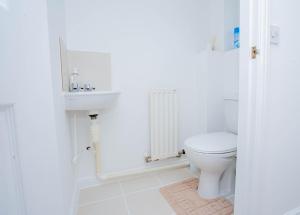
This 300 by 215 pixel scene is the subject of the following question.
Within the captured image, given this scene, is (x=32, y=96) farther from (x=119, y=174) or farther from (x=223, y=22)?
(x=223, y=22)

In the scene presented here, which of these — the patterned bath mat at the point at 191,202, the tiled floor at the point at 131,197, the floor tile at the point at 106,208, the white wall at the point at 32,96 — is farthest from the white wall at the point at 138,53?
the white wall at the point at 32,96

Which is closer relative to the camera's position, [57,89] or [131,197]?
[57,89]

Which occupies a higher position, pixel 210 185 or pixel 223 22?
pixel 223 22

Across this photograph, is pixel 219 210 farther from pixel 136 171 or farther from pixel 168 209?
pixel 136 171

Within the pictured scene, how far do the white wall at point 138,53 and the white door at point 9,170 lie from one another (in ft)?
2.41

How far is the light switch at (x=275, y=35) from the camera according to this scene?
77 cm

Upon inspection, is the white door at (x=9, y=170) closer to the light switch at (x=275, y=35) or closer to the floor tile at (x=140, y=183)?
the floor tile at (x=140, y=183)

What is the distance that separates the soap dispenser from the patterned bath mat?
1124 millimetres

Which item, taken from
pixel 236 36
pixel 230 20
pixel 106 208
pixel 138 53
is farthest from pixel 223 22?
pixel 106 208

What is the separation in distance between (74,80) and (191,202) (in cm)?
134

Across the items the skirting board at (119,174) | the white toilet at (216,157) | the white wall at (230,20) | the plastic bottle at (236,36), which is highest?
the white wall at (230,20)

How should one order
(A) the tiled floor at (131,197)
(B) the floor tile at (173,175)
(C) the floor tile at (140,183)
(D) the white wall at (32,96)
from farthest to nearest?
(B) the floor tile at (173,175) < (C) the floor tile at (140,183) < (A) the tiled floor at (131,197) < (D) the white wall at (32,96)

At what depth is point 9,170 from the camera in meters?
0.67

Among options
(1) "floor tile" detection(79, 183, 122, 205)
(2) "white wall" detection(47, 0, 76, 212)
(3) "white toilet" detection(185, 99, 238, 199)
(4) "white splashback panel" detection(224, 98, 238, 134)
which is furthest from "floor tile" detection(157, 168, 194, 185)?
(2) "white wall" detection(47, 0, 76, 212)
